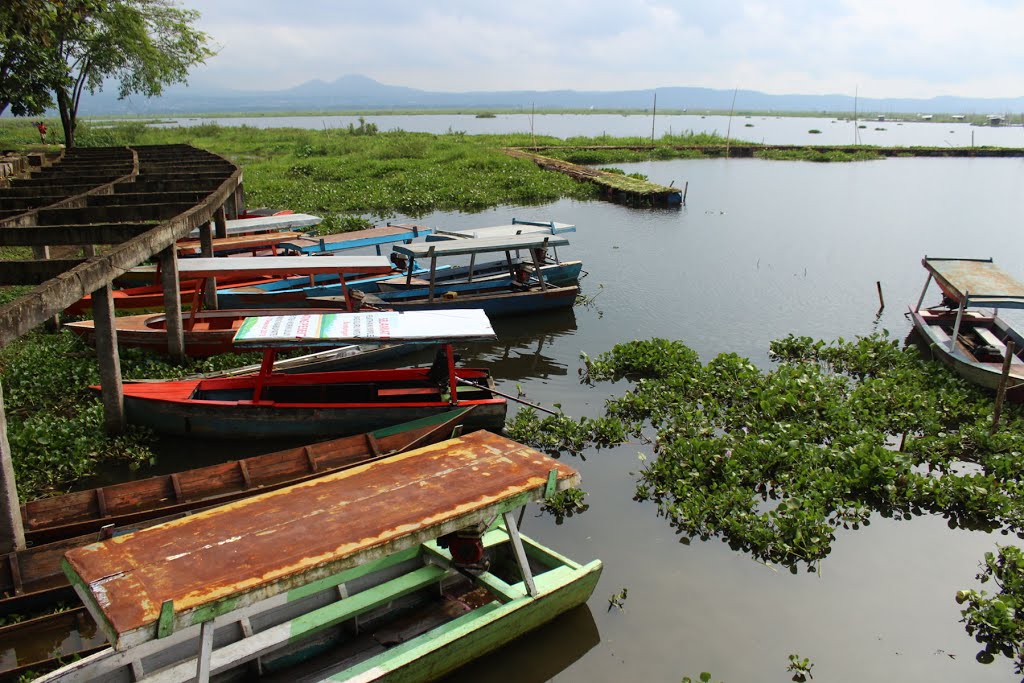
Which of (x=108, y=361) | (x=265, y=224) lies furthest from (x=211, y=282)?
(x=265, y=224)

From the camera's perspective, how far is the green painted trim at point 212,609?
14.6 ft

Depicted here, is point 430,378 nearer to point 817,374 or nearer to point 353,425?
point 353,425

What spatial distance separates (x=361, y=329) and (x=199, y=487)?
9.64 ft

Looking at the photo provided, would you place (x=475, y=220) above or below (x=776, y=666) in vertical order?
above

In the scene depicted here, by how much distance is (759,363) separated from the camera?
14445 mm

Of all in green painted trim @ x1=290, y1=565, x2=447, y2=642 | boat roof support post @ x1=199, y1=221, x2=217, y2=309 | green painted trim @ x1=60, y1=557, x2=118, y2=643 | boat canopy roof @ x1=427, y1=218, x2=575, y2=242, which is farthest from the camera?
boat canopy roof @ x1=427, y1=218, x2=575, y2=242

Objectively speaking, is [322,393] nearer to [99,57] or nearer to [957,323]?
[957,323]

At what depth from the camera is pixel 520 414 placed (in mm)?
11406

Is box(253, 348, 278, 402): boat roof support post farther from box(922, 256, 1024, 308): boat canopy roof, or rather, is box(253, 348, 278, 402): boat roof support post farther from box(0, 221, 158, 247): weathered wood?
box(922, 256, 1024, 308): boat canopy roof

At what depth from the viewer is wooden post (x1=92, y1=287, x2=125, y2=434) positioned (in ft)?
30.9

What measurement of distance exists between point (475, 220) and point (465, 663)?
77.8 ft

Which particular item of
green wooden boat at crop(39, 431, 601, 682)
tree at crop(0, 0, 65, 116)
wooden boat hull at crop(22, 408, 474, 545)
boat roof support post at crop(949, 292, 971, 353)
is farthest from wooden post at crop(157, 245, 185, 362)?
tree at crop(0, 0, 65, 116)

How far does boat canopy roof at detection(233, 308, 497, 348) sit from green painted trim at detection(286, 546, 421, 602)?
3.31 metres

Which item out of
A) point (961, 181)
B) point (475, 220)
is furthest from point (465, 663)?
point (961, 181)
